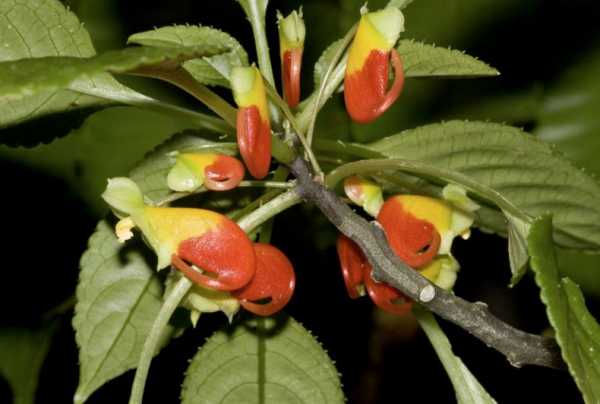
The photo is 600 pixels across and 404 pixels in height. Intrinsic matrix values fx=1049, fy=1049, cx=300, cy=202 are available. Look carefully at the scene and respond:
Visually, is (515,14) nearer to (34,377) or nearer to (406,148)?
(406,148)

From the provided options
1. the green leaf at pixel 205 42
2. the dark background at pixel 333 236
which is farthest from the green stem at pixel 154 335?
the dark background at pixel 333 236

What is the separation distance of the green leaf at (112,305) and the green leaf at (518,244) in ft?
1.17

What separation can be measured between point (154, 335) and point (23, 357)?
719 millimetres

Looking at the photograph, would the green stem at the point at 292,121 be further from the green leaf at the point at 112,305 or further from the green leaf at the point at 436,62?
the green leaf at the point at 112,305

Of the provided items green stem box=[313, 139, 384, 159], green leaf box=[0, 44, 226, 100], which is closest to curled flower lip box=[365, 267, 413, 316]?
green stem box=[313, 139, 384, 159]

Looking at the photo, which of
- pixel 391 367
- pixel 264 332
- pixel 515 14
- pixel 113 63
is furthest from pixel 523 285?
pixel 113 63

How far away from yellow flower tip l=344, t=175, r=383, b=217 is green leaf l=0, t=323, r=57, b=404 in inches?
27.5

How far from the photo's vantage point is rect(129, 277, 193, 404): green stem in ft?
2.73

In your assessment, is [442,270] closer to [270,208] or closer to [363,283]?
[363,283]

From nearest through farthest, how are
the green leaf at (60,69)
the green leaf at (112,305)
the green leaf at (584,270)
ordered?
1. the green leaf at (60,69)
2. the green leaf at (112,305)
3. the green leaf at (584,270)

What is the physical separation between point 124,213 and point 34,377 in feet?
2.29

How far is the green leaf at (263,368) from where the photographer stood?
1.08 m

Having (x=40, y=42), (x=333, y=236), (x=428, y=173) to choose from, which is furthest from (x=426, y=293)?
(x=333, y=236)

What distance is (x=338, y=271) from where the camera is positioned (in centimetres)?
155
